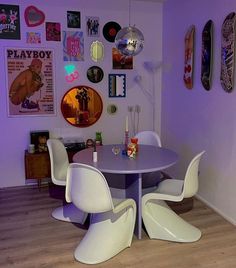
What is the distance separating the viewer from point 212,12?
138 inches

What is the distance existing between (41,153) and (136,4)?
2.43 metres

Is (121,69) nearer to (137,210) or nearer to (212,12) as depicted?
(212,12)

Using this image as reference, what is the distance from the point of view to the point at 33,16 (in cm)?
417

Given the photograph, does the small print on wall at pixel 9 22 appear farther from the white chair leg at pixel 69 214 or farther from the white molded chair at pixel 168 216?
the white molded chair at pixel 168 216

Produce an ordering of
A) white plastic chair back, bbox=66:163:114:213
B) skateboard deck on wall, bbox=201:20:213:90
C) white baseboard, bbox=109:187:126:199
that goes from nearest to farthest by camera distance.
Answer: white plastic chair back, bbox=66:163:114:213
white baseboard, bbox=109:187:126:199
skateboard deck on wall, bbox=201:20:213:90

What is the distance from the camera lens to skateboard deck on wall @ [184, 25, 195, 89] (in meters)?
3.89

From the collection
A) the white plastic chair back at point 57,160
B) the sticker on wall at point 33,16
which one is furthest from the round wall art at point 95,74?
the white plastic chair back at point 57,160

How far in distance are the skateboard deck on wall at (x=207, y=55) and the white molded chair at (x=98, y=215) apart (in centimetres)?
169

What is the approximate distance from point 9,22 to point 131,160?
2481 mm

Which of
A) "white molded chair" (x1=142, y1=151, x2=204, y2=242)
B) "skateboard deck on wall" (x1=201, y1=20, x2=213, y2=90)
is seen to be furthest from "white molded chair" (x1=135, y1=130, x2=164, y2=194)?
"skateboard deck on wall" (x1=201, y1=20, x2=213, y2=90)

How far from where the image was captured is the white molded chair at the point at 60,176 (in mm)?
3289

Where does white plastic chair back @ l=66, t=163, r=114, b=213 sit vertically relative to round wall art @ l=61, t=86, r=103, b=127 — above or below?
below

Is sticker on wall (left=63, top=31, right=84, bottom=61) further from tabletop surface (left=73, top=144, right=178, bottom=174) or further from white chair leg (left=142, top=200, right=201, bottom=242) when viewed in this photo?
white chair leg (left=142, top=200, right=201, bottom=242)

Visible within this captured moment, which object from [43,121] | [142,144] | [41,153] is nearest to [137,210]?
[142,144]
